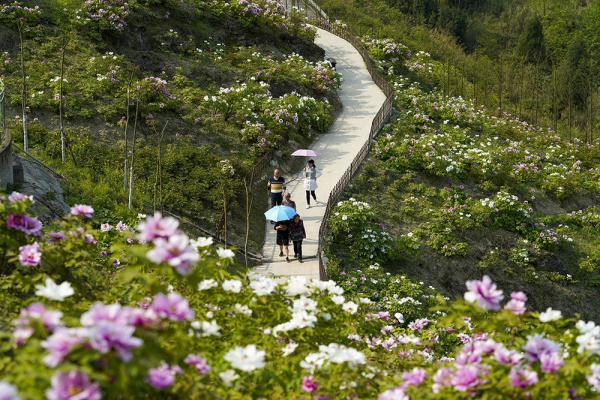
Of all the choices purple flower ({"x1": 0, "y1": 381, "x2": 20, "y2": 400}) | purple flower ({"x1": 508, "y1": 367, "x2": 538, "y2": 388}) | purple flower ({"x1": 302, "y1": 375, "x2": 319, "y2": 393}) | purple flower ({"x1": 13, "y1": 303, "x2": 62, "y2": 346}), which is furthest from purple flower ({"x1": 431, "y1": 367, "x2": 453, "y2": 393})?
purple flower ({"x1": 0, "y1": 381, "x2": 20, "y2": 400})

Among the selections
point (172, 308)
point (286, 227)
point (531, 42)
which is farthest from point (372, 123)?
point (531, 42)

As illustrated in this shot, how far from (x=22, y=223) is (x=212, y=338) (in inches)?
62.3

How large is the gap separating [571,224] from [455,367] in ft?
52.4

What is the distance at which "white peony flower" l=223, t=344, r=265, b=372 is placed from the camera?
4.30 meters

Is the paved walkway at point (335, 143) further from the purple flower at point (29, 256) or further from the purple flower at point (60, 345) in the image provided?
the purple flower at point (60, 345)

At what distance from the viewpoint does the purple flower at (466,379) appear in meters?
4.18

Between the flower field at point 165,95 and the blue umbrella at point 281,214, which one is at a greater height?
the flower field at point 165,95

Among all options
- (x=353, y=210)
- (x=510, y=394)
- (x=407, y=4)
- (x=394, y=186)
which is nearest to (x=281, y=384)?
(x=510, y=394)

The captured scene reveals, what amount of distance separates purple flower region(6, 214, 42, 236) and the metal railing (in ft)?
25.7

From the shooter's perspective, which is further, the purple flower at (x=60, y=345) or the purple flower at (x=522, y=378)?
the purple flower at (x=522, y=378)

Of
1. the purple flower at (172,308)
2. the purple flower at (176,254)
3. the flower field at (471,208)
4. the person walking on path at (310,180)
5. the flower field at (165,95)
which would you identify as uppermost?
the purple flower at (176,254)

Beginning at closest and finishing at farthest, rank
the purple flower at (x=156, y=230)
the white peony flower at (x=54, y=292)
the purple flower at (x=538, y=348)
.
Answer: the purple flower at (x=156, y=230) < the white peony flower at (x=54, y=292) < the purple flower at (x=538, y=348)

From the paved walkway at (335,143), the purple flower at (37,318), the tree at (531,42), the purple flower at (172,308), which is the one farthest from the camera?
the tree at (531,42)

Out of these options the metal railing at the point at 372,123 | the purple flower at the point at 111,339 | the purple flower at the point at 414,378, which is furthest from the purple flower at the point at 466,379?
the metal railing at the point at 372,123
